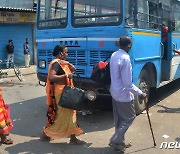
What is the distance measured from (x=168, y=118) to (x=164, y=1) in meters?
3.05

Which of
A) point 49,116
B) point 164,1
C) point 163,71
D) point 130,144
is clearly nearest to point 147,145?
point 130,144

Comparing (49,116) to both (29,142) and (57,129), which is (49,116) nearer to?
(57,129)

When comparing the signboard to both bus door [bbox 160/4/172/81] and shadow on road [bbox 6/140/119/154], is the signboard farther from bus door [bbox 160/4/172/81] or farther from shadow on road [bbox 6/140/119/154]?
shadow on road [bbox 6/140/119/154]

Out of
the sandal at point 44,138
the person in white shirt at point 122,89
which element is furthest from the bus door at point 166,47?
the sandal at point 44,138

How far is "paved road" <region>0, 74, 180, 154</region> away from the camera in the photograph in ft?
15.7

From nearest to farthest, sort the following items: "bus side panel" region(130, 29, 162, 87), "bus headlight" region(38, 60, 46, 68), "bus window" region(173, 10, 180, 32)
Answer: "bus side panel" region(130, 29, 162, 87), "bus headlight" region(38, 60, 46, 68), "bus window" region(173, 10, 180, 32)

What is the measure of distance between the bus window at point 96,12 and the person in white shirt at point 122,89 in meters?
1.45

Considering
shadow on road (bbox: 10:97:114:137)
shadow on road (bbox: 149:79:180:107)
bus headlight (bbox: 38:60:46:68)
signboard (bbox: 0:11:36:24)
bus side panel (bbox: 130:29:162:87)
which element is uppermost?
signboard (bbox: 0:11:36:24)

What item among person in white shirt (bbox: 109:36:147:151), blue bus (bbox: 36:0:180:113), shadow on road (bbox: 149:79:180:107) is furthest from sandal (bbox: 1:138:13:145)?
shadow on road (bbox: 149:79:180:107)

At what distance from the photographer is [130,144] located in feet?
16.2

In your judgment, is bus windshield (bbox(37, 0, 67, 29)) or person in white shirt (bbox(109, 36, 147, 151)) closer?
person in white shirt (bbox(109, 36, 147, 151))

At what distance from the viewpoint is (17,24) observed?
681 inches

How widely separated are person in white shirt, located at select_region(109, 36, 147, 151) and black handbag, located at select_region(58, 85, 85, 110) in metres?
0.56

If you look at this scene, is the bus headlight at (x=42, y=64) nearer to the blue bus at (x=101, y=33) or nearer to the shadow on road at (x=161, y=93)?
the blue bus at (x=101, y=33)
